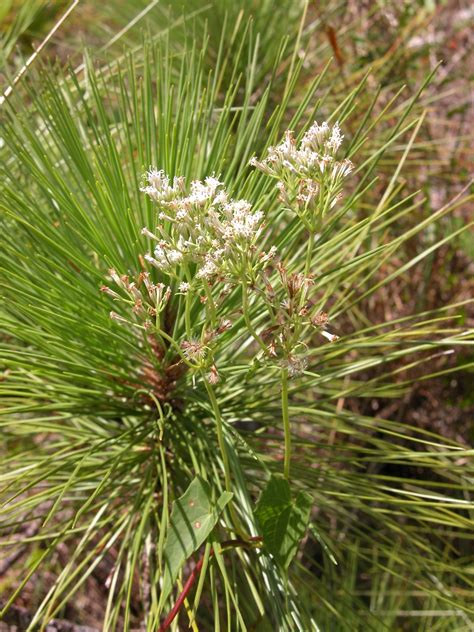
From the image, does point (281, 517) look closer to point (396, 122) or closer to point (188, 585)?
point (188, 585)

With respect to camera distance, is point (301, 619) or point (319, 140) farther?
point (301, 619)

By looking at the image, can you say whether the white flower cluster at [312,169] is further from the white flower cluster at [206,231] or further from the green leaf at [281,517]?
A: the green leaf at [281,517]

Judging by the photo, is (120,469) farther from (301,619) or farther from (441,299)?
(441,299)

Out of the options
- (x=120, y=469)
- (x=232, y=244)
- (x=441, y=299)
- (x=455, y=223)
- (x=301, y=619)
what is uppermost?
(x=455, y=223)

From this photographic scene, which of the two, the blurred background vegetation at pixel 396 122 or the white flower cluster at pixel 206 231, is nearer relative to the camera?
the white flower cluster at pixel 206 231

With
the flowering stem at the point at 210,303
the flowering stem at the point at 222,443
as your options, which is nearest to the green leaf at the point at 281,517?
the flowering stem at the point at 222,443

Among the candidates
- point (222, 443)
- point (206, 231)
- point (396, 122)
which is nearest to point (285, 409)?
point (222, 443)

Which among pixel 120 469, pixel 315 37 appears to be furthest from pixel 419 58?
pixel 120 469
